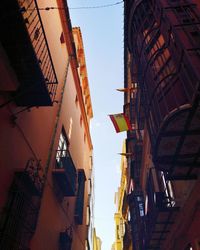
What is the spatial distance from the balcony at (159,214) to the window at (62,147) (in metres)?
4.78

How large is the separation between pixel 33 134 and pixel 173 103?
5.25 m

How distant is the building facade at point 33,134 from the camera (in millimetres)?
6758

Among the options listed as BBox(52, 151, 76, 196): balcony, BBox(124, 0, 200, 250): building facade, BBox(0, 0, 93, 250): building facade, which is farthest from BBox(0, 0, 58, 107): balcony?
BBox(52, 151, 76, 196): balcony

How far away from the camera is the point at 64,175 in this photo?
11570 millimetres

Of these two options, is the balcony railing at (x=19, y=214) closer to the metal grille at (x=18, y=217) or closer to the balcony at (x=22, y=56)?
the metal grille at (x=18, y=217)

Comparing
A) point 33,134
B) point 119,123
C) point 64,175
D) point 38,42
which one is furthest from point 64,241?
point 38,42

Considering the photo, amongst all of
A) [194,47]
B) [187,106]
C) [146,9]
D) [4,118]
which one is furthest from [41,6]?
[187,106]

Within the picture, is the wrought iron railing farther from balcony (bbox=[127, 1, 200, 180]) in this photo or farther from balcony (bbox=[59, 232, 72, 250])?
balcony (bbox=[59, 232, 72, 250])

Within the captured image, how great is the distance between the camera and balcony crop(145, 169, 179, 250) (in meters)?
9.91

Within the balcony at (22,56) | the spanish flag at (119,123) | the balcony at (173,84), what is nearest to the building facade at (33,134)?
the balcony at (22,56)

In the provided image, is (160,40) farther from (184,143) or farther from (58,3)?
(58,3)

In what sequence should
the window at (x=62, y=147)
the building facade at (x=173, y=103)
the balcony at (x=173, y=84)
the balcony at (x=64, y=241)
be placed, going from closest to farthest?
the balcony at (x=173, y=84)
the building facade at (x=173, y=103)
the balcony at (x=64, y=241)
the window at (x=62, y=147)

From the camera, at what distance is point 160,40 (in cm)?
958

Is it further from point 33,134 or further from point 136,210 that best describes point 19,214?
point 136,210
